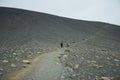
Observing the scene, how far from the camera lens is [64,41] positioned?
27.5m

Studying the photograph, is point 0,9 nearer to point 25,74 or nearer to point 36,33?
point 36,33

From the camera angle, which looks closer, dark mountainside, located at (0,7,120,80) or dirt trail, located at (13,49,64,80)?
dirt trail, located at (13,49,64,80)

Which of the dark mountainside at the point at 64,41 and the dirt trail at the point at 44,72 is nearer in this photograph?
the dirt trail at the point at 44,72

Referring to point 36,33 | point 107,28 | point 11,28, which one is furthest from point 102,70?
point 107,28

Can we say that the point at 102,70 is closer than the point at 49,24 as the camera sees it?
Yes

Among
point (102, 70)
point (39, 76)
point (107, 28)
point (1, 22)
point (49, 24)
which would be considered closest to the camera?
point (39, 76)

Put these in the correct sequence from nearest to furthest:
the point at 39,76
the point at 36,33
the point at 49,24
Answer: the point at 39,76 < the point at 36,33 < the point at 49,24

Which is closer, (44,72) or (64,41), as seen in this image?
(44,72)

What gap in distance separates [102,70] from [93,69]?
507 millimetres

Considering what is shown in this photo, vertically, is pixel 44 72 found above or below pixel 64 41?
above

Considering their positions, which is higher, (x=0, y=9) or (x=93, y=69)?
(x=0, y=9)

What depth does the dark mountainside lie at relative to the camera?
11.2m

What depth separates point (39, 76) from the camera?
380 inches

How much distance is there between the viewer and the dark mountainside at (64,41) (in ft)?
36.9
